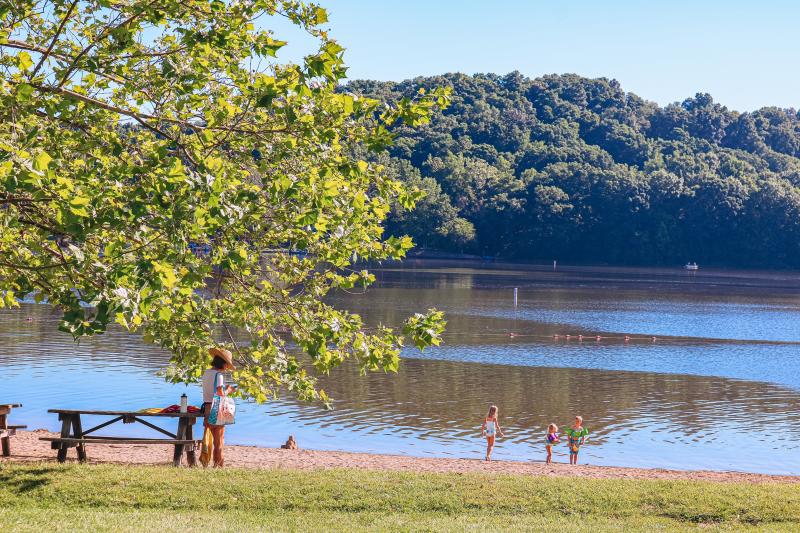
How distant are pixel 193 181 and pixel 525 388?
2698 cm

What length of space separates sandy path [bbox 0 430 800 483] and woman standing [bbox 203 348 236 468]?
136 centimetres

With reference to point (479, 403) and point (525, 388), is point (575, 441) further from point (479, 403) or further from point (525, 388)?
point (525, 388)

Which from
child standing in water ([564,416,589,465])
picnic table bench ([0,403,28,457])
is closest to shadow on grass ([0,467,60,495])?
picnic table bench ([0,403,28,457])

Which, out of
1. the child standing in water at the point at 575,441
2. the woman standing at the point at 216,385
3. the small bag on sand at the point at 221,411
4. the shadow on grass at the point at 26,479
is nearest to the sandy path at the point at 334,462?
the woman standing at the point at 216,385

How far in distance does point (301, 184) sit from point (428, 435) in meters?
16.3

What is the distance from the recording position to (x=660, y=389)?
121 feet

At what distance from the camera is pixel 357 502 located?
45.4 ft

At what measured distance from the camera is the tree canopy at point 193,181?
9.70 metres

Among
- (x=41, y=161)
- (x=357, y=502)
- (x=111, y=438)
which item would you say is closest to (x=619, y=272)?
(x=111, y=438)

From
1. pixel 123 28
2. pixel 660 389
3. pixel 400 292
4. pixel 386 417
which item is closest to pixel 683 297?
pixel 400 292

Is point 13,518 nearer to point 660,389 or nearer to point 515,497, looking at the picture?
point 515,497

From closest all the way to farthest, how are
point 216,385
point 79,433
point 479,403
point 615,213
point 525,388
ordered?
point 216,385 < point 79,433 < point 479,403 < point 525,388 < point 615,213

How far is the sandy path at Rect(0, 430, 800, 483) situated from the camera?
18.1 meters

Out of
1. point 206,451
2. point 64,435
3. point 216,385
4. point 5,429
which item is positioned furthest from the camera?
point 5,429
